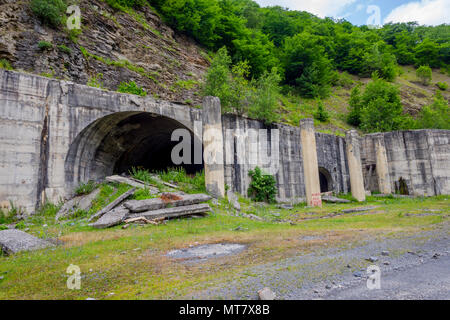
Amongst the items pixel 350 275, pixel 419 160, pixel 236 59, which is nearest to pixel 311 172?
pixel 419 160

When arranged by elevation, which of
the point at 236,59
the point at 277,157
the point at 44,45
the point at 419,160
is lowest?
the point at 419,160

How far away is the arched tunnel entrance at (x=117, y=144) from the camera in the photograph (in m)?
12.6

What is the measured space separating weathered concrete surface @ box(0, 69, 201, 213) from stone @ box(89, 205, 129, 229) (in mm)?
3497

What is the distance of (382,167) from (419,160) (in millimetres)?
2748

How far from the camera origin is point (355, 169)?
64.4 feet

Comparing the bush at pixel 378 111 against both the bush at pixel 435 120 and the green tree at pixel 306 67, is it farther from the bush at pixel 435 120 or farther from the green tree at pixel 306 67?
the green tree at pixel 306 67

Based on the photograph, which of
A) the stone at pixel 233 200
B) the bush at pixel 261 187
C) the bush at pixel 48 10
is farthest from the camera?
the bush at pixel 48 10

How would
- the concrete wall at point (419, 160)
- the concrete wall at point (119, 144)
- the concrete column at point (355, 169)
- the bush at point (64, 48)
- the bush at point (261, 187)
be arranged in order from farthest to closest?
1. the concrete wall at point (419, 160)
2. the concrete column at point (355, 169)
3. the bush at point (64, 48)
4. the bush at point (261, 187)
5. the concrete wall at point (119, 144)

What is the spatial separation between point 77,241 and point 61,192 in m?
5.68

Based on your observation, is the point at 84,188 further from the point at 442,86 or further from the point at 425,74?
the point at 442,86

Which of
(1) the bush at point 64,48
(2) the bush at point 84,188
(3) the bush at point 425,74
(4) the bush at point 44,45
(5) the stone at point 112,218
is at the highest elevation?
(3) the bush at point 425,74

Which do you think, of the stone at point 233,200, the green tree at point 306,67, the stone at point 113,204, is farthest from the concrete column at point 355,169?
the green tree at point 306,67

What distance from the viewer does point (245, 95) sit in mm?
20656

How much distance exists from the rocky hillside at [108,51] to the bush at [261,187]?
9.94 m
